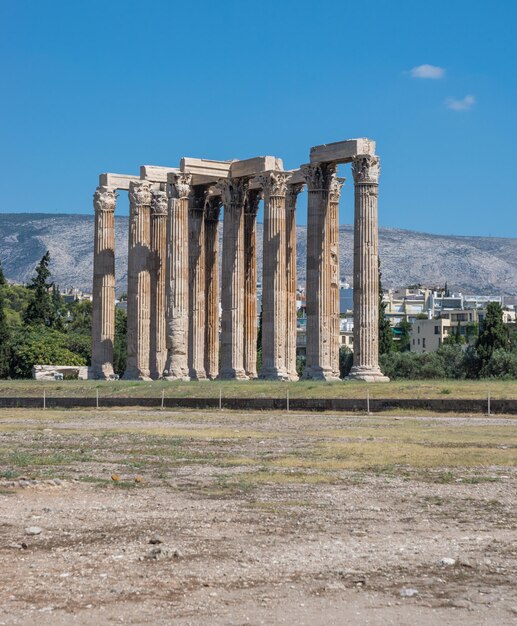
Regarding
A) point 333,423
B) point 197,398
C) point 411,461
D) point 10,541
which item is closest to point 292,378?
point 197,398

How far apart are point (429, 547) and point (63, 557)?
195 inches

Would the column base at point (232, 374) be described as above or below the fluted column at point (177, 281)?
below

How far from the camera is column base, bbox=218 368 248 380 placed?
78312mm

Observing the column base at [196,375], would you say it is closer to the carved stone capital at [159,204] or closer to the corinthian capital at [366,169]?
the carved stone capital at [159,204]

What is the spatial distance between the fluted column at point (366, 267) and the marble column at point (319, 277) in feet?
9.25

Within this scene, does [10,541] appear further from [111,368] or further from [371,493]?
[111,368]

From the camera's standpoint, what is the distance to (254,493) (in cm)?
2580

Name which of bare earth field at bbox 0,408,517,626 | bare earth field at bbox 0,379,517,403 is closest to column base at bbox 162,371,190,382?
bare earth field at bbox 0,379,517,403

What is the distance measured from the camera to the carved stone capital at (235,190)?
261 ft

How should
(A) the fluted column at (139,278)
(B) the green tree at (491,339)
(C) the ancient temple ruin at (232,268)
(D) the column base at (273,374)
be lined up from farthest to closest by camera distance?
(B) the green tree at (491,339) < (A) the fluted column at (139,278) < (D) the column base at (273,374) < (C) the ancient temple ruin at (232,268)

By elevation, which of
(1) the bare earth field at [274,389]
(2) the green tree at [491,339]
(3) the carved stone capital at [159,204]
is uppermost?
(3) the carved stone capital at [159,204]

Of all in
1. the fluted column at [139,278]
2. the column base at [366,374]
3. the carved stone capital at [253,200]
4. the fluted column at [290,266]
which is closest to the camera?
the column base at [366,374]

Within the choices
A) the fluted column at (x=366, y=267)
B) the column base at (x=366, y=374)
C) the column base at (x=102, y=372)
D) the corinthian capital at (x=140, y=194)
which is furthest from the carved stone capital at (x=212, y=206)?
the column base at (x=366, y=374)

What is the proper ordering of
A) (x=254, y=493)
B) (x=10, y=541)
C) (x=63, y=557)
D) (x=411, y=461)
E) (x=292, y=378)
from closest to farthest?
(x=63, y=557) → (x=10, y=541) → (x=254, y=493) → (x=411, y=461) → (x=292, y=378)
